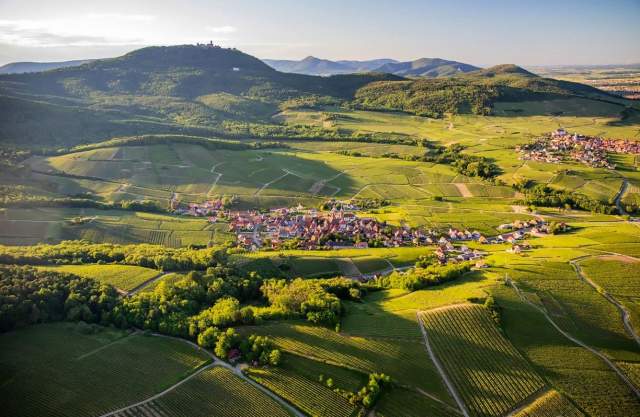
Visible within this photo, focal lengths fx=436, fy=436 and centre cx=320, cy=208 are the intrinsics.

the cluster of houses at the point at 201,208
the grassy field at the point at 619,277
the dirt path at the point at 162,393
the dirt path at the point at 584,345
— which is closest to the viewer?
the dirt path at the point at 162,393

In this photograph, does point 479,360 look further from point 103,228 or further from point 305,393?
point 103,228

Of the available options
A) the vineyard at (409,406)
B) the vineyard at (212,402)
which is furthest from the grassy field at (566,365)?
the vineyard at (212,402)

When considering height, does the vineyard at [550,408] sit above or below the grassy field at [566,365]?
below

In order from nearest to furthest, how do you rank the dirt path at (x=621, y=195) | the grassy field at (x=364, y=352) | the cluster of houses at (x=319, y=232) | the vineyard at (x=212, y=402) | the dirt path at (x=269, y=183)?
1. the vineyard at (x=212, y=402)
2. the grassy field at (x=364, y=352)
3. the cluster of houses at (x=319, y=232)
4. the dirt path at (x=621, y=195)
5. the dirt path at (x=269, y=183)

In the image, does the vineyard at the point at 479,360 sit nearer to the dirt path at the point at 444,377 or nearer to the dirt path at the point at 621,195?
the dirt path at the point at 444,377

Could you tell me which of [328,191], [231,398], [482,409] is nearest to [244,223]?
[328,191]

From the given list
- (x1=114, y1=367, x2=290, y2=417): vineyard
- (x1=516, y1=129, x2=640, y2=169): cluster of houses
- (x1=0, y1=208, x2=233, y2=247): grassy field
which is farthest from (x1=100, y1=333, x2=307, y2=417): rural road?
(x1=516, y1=129, x2=640, y2=169): cluster of houses
